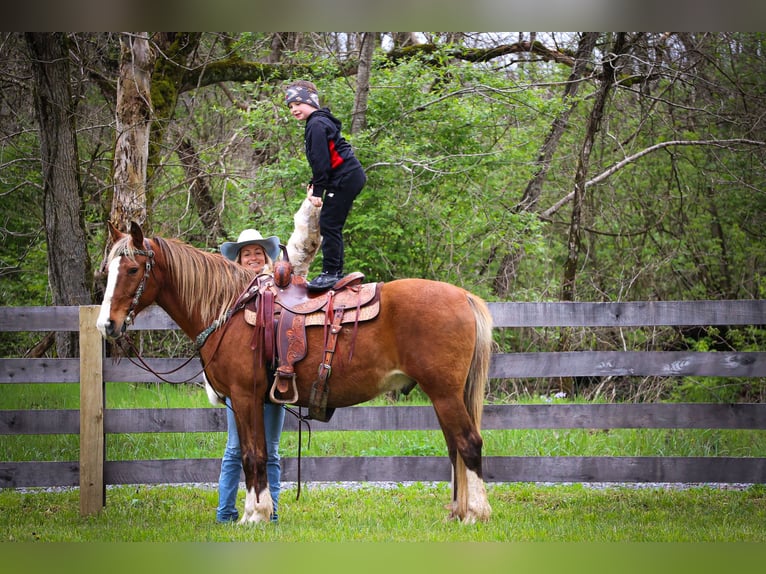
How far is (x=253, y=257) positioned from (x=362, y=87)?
4.50 meters

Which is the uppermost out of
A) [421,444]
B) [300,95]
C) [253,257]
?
[300,95]

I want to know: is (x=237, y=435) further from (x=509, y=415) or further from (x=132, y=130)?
(x=132, y=130)

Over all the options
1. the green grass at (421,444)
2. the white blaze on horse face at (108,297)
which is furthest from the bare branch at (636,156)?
the white blaze on horse face at (108,297)

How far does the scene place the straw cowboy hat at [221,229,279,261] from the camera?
506 centimetres

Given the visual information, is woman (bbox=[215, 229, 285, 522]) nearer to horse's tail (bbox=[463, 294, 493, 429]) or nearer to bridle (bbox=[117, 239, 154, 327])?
bridle (bbox=[117, 239, 154, 327])

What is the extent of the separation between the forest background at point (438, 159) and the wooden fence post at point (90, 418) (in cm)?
288

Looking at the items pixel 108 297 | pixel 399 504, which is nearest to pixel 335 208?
pixel 108 297

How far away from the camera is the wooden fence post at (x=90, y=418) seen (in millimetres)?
5316

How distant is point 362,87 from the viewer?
8969 mm

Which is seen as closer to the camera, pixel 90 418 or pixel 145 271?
pixel 145 271

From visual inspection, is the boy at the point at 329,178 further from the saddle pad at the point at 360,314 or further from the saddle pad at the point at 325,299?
the saddle pad at the point at 360,314

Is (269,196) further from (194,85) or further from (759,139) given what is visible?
(759,139)

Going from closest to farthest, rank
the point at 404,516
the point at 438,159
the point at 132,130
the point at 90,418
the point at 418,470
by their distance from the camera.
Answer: the point at 404,516
the point at 90,418
the point at 418,470
the point at 132,130
the point at 438,159

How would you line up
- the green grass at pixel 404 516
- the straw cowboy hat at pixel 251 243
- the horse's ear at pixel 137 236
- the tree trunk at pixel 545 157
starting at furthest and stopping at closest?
the tree trunk at pixel 545 157, the straw cowboy hat at pixel 251 243, the horse's ear at pixel 137 236, the green grass at pixel 404 516
